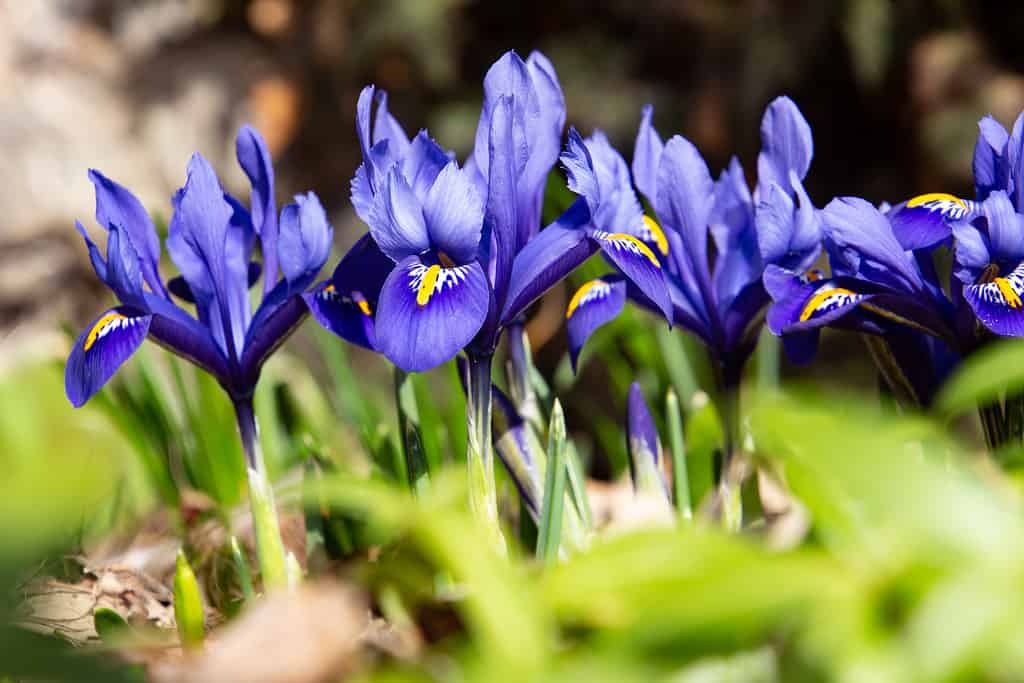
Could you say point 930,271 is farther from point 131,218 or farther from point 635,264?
point 131,218

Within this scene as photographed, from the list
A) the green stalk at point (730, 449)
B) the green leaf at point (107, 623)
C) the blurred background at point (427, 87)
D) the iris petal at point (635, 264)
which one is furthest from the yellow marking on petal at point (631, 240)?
the blurred background at point (427, 87)

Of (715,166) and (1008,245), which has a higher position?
(715,166)

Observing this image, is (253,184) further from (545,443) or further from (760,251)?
(760,251)

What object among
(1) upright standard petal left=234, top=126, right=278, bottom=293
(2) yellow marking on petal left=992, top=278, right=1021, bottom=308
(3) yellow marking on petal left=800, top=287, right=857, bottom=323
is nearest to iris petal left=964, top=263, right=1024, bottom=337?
(2) yellow marking on petal left=992, top=278, right=1021, bottom=308

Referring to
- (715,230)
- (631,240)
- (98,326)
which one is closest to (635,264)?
(631,240)

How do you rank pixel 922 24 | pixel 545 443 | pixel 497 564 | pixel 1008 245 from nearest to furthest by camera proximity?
pixel 497 564, pixel 1008 245, pixel 545 443, pixel 922 24

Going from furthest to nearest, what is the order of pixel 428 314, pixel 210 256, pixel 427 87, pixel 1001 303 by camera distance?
pixel 427 87, pixel 210 256, pixel 1001 303, pixel 428 314

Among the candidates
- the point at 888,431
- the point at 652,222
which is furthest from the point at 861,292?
the point at 888,431
